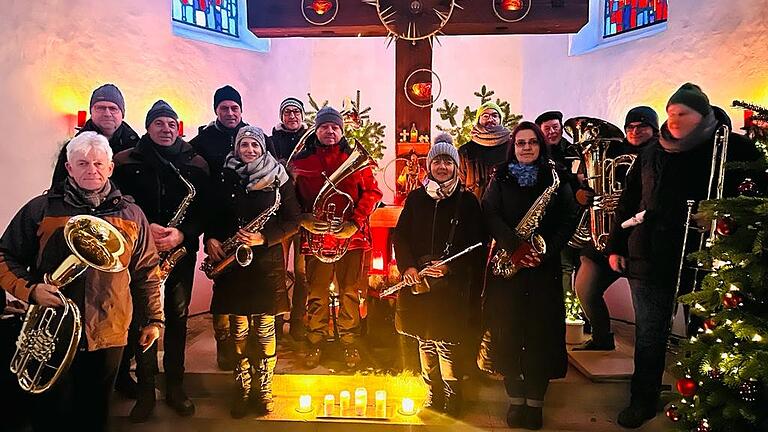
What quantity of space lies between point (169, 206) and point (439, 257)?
1.65 metres

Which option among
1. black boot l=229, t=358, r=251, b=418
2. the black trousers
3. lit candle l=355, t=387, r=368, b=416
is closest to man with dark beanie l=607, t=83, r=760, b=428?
lit candle l=355, t=387, r=368, b=416

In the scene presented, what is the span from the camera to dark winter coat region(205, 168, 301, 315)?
3414 millimetres

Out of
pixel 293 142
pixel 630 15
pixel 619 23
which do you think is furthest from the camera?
pixel 619 23

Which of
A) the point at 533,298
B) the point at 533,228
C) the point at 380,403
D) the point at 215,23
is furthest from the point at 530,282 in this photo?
the point at 215,23

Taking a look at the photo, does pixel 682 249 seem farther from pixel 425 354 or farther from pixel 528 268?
pixel 425 354

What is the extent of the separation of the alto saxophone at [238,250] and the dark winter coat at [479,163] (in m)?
1.44

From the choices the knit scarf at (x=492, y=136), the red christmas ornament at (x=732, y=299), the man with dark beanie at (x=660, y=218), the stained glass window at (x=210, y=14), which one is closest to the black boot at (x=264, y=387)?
the knit scarf at (x=492, y=136)

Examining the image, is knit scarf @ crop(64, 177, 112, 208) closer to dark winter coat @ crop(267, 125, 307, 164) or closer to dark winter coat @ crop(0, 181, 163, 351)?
dark winter coat @ crop(0, 181, 163, 351)

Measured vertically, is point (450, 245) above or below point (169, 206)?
below

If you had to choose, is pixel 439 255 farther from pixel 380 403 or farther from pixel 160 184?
pixel 160 184

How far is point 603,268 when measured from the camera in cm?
421

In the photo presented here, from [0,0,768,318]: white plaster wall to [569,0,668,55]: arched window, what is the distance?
13 cm

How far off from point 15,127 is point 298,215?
2.50 m

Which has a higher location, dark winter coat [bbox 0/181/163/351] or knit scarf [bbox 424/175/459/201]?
knit scarf [bbox 424/175/459/201]
